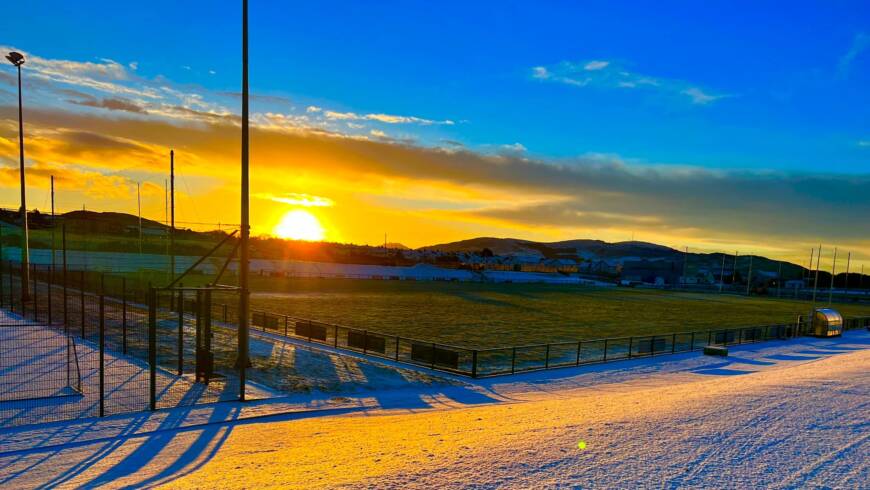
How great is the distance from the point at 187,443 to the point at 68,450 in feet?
5.75

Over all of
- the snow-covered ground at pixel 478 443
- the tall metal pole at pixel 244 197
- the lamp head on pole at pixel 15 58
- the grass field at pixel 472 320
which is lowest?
the grass field at pixel 472 320

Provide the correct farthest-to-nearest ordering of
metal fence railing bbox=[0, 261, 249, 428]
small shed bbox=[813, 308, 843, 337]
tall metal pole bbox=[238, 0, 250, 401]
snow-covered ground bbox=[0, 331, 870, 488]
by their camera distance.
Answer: small shed bbox=[813, 308, 843, 337]
tall metal pole bbox=[238, 0, 250, 401]
metal fence railing bbox=[0, 261, 249, 428]
snow-covered ground bbox=[0, 331, 870, 488]

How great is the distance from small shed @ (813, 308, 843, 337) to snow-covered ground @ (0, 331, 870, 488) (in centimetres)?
2841

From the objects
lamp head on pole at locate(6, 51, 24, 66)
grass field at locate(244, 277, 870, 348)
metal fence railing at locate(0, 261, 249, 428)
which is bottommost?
grass field at locate(244, 277, 870, 348)

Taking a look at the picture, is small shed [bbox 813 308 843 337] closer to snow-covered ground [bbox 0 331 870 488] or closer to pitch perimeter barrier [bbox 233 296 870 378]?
pitch perimeter barrier [bbox 233 296 870 378]

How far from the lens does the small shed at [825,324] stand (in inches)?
1485

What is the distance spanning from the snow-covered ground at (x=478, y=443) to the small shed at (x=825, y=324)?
93.2 ft

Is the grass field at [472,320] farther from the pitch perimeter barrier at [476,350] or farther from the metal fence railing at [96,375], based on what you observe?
the metal fence railing at [96,375]

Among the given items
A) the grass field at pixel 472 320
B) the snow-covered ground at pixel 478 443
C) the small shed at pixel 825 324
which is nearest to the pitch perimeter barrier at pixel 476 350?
the grass field at pixel 472 320

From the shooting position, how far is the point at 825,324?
124ft

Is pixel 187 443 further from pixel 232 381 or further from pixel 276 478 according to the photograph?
pixel 232 381

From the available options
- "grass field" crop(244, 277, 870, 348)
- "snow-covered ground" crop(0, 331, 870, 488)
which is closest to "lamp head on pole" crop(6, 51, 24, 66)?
"grass field" crop(244, 277, 870, 348)

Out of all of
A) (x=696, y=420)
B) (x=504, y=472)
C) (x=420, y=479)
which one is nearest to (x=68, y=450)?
(x=420, y=479)

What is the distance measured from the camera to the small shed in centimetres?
3772
